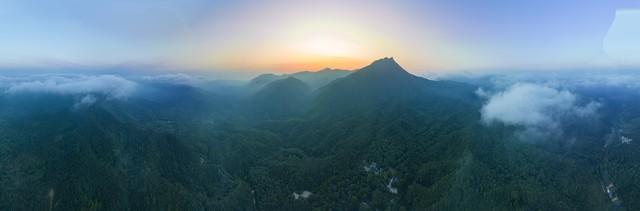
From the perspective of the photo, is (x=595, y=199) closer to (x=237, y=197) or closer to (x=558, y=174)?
(x=558, y=174)

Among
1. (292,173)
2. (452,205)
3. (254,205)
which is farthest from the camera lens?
(292,173)

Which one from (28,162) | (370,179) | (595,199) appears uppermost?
(28,162)

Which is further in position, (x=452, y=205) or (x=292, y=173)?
(x=292, y=173)

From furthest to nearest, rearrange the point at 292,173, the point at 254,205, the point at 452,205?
the point at 292,173 < the point at 254,205 < the point at 452,205

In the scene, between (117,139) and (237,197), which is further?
(117,139)

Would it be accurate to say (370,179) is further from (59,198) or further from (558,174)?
(59,198)

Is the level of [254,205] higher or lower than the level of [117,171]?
lower

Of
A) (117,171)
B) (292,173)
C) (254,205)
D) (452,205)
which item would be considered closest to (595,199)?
(452,205)

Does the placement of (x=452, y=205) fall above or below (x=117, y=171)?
below

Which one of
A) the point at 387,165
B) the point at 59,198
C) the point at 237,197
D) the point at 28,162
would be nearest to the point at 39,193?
the point at 59,198
